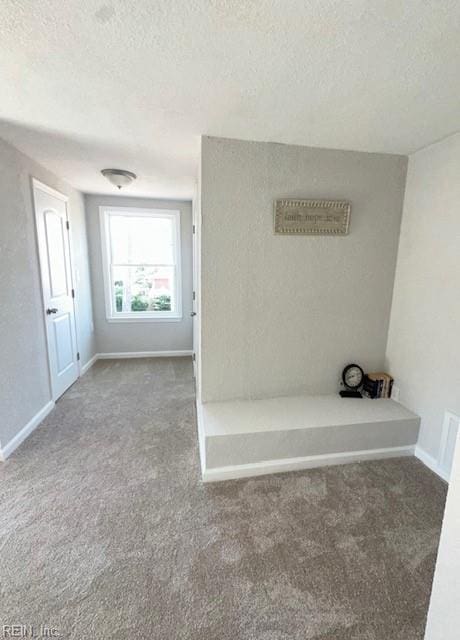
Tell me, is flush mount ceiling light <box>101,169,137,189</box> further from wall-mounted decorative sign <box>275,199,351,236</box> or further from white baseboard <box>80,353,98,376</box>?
white baseboard <box>80,353,98,376</box>

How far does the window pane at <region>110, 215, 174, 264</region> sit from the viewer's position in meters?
4.18

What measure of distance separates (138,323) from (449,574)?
4.25 m

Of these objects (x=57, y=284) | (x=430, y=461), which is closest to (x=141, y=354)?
(x=57, y=284)

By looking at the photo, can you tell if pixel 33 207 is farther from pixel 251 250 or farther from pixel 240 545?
pixel 240 545

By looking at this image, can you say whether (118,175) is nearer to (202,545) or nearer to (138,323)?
(138,323)

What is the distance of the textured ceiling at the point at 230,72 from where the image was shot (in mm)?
1027

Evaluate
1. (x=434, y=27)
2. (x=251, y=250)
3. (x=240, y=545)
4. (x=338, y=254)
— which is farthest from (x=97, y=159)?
(x=240, y=545)

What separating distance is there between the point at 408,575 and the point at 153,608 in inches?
47.9

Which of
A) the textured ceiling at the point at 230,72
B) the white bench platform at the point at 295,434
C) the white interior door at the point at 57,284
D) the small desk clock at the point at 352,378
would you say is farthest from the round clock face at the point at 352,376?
the white interior door at the point at 57,284

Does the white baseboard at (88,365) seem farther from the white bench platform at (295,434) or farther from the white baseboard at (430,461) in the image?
the white baseboard at (430,461)

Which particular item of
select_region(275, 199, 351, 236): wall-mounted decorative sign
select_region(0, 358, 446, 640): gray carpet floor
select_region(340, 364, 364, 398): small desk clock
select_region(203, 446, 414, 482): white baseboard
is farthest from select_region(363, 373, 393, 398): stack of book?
select_region(275, 199, 351, 236): wall-mounted decorative sign

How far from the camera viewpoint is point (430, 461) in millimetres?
2145

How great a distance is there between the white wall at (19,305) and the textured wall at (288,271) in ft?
5.03

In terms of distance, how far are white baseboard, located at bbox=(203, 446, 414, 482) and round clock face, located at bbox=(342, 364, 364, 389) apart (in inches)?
21.9
